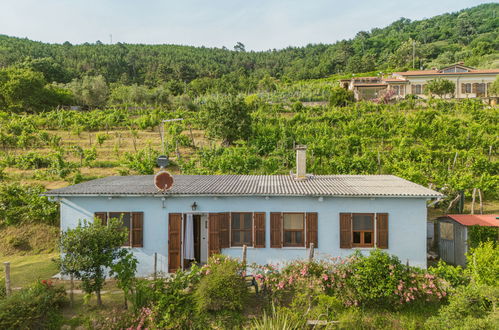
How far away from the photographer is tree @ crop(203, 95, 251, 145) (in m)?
25.2

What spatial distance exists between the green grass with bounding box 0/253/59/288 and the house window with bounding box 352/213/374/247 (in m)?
9.54

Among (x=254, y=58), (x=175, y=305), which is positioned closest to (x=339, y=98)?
(x=175, y=305)

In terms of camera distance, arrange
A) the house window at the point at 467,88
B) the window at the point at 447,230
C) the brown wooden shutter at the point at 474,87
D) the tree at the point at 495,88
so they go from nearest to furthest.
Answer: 1. the window at the point at 447,230
2. the tree at the point at 495,88
3. the brown wooden shutter at the point at 474,87
4. the house window at the point at 467,88

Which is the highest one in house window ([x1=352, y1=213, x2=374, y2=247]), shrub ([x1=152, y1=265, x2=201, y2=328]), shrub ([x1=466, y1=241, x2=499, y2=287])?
house window ([x1=352, y1=213, x2=374, y2=247])

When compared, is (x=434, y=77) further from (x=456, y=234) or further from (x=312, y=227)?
(x=312, y=227)

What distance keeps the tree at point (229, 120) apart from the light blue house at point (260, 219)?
15225 mm

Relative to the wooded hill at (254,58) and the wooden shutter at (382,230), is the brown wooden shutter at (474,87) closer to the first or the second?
the wooded hill at (254,58)

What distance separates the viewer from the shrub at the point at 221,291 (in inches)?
299

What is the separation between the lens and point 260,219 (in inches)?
399

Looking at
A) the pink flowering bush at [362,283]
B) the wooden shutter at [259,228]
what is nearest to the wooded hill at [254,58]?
the wooden shutter at [259,228]

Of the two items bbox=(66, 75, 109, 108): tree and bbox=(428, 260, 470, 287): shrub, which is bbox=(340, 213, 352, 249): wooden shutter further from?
bbox=(66, 75, 109, 108): tree

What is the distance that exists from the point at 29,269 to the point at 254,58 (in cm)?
10833

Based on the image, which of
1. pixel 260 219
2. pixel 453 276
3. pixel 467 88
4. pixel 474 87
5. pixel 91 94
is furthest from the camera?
pixel 467 88

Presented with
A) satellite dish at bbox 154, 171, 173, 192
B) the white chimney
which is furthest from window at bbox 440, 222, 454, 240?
satellite dish at bbox 154, 171, 173, 192
